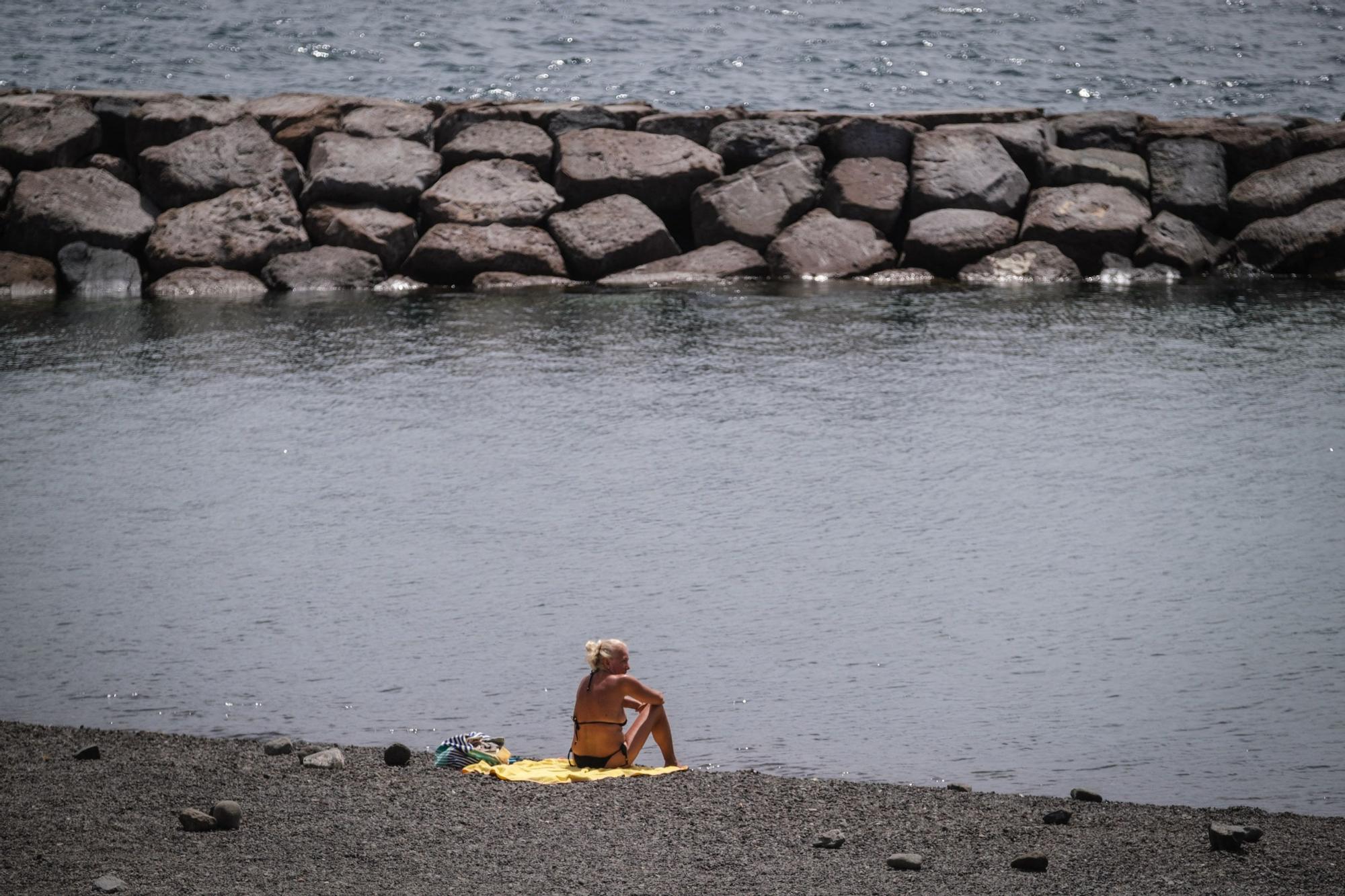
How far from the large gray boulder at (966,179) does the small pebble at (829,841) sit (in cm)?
1278

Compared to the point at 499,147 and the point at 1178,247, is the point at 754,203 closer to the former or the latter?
the point at 499,147

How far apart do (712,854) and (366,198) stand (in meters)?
13.1

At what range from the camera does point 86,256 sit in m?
16.3

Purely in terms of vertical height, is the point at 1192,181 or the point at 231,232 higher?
the point at 1192,181

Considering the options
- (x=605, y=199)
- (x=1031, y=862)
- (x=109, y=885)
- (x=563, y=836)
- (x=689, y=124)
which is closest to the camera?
(x=109, y=885)

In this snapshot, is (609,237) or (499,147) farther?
(499,147)

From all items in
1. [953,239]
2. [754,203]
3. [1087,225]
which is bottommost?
[953,239]

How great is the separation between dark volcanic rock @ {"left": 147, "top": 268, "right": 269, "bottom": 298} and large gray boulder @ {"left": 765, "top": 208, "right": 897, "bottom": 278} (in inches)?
207

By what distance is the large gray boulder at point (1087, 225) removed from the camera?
55.8 ft

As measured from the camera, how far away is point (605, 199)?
1730 centimetres

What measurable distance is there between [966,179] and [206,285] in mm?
7882

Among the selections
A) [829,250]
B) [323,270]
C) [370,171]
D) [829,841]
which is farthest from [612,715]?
[370,171]

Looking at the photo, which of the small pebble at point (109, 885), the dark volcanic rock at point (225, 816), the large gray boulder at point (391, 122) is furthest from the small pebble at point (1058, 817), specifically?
the large gray boulder at point (391, 122)

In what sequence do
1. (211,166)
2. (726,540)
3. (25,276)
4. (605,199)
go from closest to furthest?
(726,540) → (25,276) → (211,166) → (605,199)
